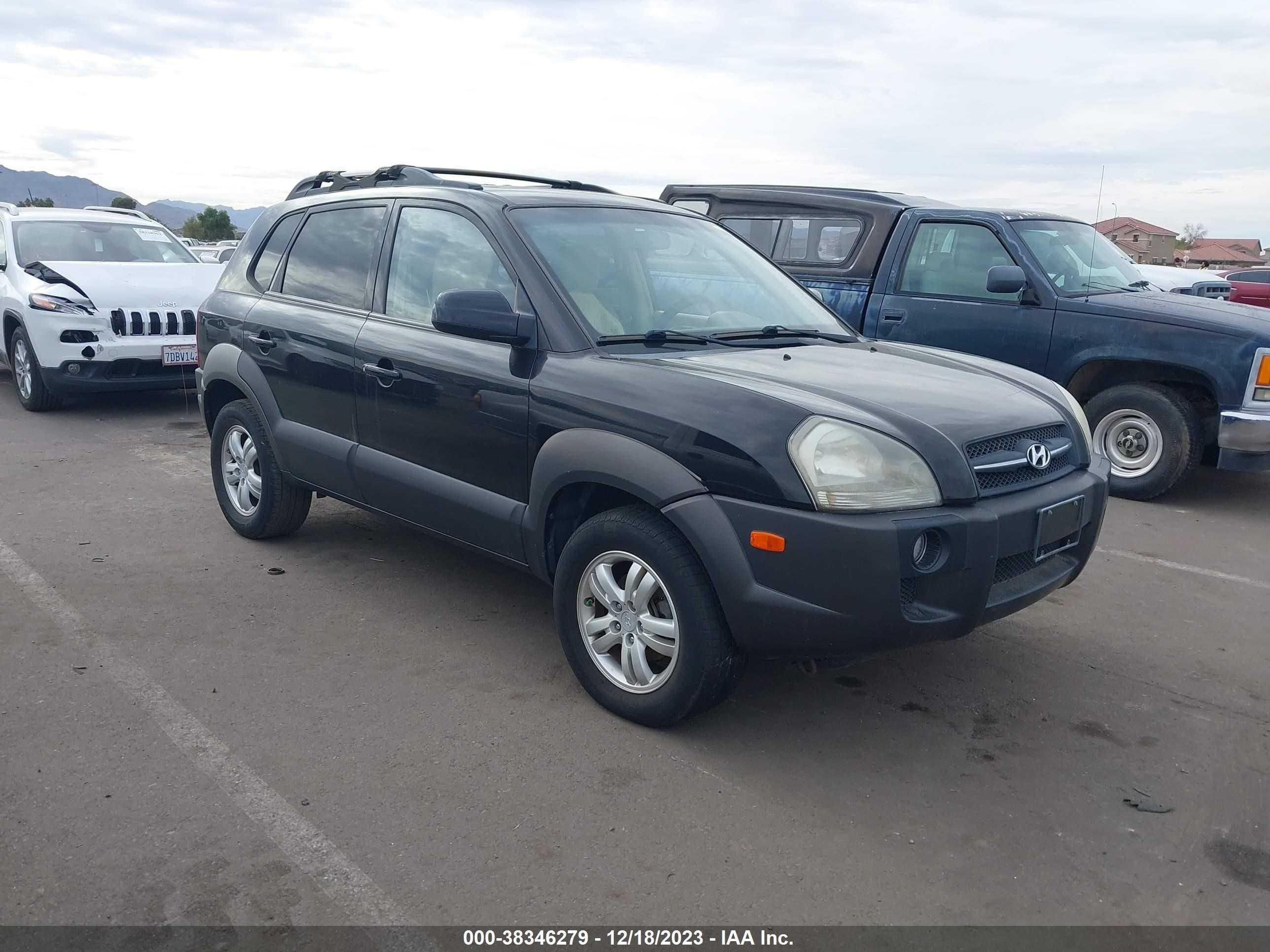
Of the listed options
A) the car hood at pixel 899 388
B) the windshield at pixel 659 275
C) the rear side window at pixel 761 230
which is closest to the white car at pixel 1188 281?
the rear side window at pixel 761 230

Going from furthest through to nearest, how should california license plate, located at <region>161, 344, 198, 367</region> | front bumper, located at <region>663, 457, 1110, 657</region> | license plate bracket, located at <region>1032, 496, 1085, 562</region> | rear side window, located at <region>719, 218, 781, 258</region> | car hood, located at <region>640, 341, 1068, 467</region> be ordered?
california license plate, located at <region>161, 344, 198, 367</region>, rear side window, located at <region>719, 218, 781, 258</region>, license plate bracket, located at <region>1032, 496, 1085, 562</region>, car hood, located at <region>640, 341, 1068, 467</region>, front bumper, located at <region>663, 457, 1110, 657</region>

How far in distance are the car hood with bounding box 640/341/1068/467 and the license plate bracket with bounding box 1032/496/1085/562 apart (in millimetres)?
282

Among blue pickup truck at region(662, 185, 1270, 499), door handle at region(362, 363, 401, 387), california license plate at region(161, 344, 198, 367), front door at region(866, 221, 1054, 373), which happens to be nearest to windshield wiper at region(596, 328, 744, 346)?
door handle at region(362, 363, 401, 387)

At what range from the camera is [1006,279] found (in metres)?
6.93

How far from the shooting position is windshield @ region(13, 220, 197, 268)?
9570mm

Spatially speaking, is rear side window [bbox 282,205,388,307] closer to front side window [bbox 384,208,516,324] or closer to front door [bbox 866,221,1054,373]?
front side window [bbox 384,208,516,324]

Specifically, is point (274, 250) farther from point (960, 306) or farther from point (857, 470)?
point (960, 306)

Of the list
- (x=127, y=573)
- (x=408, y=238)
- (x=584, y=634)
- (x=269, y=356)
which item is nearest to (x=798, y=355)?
(x=584, y=634)

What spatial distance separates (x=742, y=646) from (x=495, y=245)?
1.80 metres

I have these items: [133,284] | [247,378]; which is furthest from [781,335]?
[133,284]

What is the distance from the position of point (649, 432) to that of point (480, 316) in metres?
0.75

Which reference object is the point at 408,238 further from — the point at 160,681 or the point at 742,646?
the point at 742,646

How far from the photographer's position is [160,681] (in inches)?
151

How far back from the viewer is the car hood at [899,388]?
3.20 m
